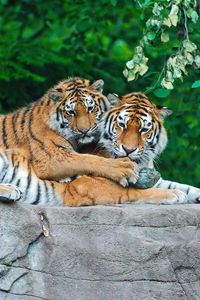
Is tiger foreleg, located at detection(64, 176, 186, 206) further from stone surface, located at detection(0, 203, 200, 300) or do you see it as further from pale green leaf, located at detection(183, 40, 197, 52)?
pale green leaf, located at detection(183, 40, 197, 52)

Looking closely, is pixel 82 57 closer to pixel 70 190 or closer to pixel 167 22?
pixel 70 190

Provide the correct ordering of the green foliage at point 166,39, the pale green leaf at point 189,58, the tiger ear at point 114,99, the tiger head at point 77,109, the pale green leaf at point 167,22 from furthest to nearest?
1. the tiger ear at point 114,99
2. the tiger head at point 77,109
3. the pale green leaf at point 189,58
4. the green foliage at point 166,39
5. the pale green leaf at point 167,22

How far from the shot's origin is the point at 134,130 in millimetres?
7203

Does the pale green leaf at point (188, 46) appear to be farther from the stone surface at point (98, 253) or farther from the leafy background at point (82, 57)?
the leafy background at point (82, 57)

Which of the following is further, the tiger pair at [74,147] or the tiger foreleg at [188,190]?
the tiger foreleg at [188,190]

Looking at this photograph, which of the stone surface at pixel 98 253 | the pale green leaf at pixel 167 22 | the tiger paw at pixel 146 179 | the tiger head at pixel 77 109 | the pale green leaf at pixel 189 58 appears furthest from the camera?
the tiger head at pixel 77 109

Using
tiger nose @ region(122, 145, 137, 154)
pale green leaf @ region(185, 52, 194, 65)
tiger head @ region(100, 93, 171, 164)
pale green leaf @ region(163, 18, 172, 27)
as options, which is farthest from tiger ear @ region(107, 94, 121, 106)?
pale green leaf @ region(163, 18, 172, 27)

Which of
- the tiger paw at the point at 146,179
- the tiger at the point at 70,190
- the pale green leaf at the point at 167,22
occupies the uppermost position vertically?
the pale green leaf at the point at 167,22

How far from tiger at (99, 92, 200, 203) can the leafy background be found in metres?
1.73

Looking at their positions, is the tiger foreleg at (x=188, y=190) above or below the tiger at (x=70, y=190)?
below

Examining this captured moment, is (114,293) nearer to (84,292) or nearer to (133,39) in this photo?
(84,292)

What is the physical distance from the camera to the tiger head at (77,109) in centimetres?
732

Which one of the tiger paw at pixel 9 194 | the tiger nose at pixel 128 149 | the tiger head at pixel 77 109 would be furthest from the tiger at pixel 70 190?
the tiger paw at pixel 9 194

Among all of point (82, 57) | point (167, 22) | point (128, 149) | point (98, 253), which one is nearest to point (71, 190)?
point (128, 149)
